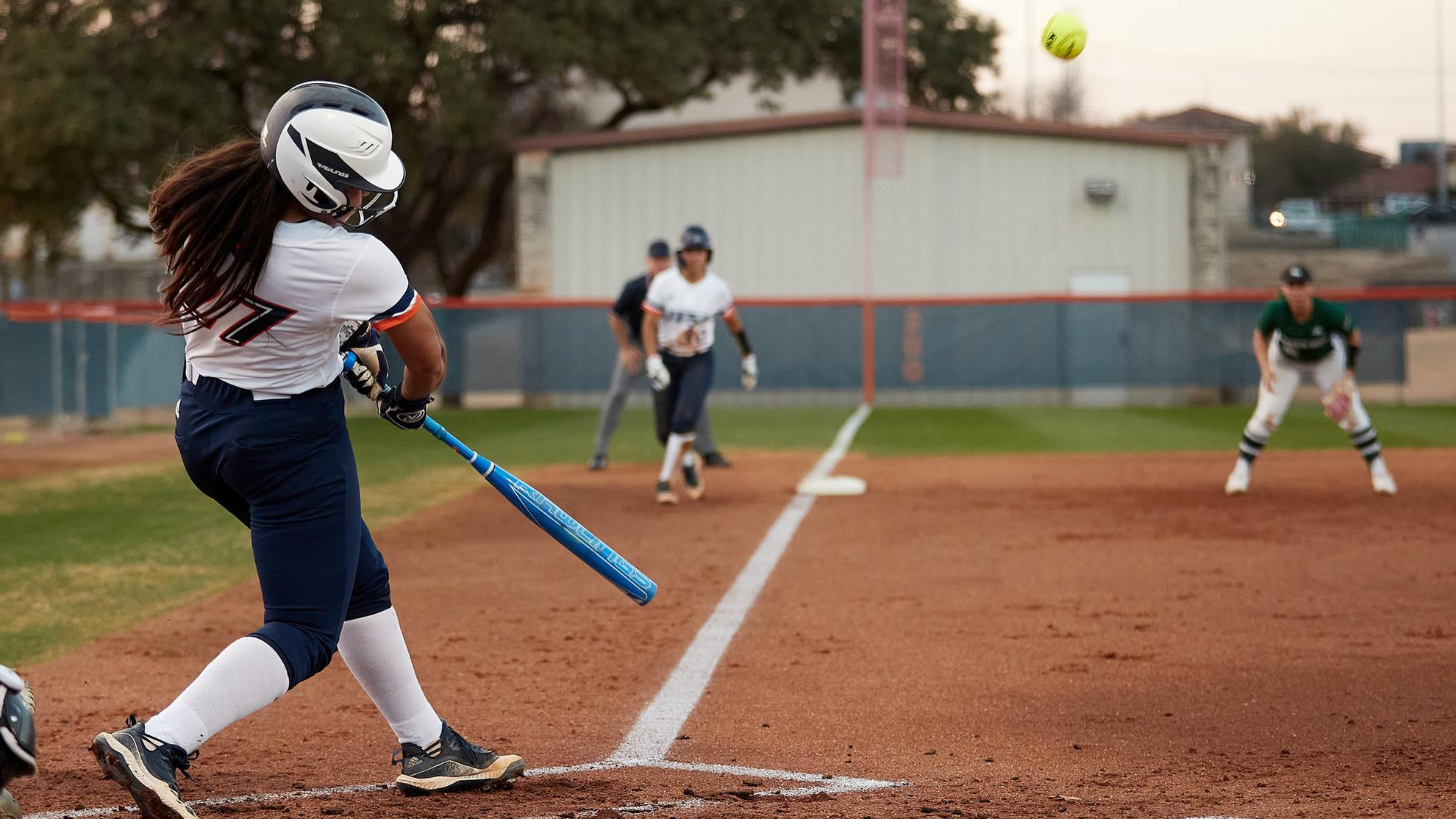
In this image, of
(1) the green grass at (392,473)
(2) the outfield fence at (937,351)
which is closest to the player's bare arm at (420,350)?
(1) the green grass at (392,473)

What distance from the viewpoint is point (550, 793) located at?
174 inches

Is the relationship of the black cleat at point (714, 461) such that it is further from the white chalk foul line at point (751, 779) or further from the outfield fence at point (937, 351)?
the white chalk foul line at point (751, 779)

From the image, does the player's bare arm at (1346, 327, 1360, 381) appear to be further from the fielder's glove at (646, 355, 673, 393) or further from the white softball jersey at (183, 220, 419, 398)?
the white softball jersey at (183, 220, 419, 398)

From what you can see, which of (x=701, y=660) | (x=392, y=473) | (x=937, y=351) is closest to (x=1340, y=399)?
(x=701, y=660)

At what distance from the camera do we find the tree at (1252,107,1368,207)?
74.7 metres

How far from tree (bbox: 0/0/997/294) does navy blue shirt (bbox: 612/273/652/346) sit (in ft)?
36.6

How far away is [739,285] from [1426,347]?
2059 centimetres

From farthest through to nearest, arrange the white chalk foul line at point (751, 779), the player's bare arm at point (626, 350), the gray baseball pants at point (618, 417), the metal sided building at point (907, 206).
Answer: the metal sided building at point (907, 206), the gray baseball pants at point (618, 417), the player's bare arm at point (626, 350), the white chalk foul line at point (751, 779)

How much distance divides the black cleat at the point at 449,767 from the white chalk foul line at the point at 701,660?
0.47 metres

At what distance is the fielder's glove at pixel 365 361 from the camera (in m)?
4.43

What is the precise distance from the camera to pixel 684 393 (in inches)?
470

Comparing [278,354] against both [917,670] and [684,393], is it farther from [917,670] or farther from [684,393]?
[684,393]

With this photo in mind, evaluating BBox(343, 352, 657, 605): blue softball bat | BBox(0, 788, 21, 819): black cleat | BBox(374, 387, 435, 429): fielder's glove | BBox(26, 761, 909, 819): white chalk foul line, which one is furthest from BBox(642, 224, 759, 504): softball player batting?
BBox(0, 788, 21, 819): black cleat

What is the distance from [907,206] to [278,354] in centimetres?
2424
